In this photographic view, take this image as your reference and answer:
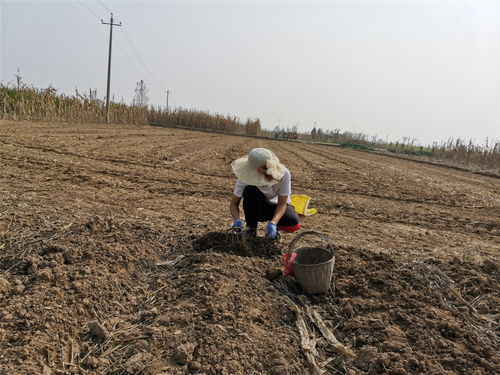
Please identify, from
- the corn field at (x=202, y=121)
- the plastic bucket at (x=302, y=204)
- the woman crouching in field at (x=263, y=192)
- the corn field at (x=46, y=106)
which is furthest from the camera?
the corn field at (x=202, y=121)

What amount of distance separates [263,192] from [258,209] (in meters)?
0.17

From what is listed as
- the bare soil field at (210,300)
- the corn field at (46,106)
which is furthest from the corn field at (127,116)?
the bare soil field at (210,300)

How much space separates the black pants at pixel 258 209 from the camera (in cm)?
344

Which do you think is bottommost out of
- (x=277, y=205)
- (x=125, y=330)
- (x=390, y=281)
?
(x=125, y=330)

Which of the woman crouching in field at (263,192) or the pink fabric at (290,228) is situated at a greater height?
the woman crouching in field at (263,192)

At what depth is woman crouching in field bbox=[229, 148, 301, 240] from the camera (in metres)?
3.09

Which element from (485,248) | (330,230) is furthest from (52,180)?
(485,248)

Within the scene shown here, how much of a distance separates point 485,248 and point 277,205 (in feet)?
8.61

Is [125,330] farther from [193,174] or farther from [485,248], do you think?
[193,174]

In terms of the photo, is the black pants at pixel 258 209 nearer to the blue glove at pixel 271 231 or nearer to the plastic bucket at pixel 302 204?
the blue glove at pixel 271 231

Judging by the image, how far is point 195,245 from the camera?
3121 mm

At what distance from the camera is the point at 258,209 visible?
3.46 m

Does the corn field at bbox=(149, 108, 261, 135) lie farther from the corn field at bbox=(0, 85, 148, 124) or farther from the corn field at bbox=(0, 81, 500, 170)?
the corn field at bbox=(0, 85, 148, 124)

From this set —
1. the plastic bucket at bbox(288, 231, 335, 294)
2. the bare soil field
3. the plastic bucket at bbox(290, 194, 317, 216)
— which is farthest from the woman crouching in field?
the plastic bucket at bbox(290, 194, 317, 216)
